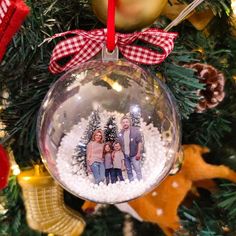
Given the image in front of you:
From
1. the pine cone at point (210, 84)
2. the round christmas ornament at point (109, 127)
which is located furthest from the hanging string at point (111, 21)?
the pine cone at point (210, 84)

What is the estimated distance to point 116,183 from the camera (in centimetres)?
46

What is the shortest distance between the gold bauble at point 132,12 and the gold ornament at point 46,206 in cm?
24

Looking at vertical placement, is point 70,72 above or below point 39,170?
above

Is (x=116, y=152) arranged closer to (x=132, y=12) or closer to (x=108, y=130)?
(x=108, y=130)

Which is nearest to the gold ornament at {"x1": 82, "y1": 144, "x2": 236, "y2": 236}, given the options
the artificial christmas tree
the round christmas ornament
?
the artificial christmas tree

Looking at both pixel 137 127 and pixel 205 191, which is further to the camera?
pixel 205 191

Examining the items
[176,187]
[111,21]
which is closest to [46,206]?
[176,187]

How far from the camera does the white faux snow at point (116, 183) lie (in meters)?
0.45

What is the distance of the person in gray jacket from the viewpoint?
438 millimetres

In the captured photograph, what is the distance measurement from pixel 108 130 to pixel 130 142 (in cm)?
2

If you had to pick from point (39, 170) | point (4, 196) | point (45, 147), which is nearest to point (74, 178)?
point (45, 147)

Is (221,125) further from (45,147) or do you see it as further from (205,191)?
(45,147)

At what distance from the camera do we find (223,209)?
0.71m

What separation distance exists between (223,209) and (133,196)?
285 mm
